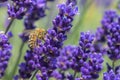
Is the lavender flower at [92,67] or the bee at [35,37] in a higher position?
the bee at [35,37]

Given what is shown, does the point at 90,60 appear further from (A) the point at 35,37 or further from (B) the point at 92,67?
(A) the point at 35,37

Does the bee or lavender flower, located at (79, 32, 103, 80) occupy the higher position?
the bee

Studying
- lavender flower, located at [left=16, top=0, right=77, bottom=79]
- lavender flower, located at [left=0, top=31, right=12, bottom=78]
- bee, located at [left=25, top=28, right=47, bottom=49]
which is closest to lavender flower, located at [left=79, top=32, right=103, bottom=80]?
lavender flower, located at [left=16, top=0, right=77, bottom=79]

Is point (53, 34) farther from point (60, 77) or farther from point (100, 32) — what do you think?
point (100, 32)

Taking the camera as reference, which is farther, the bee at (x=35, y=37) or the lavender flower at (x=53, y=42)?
the bee at (x=35, y=37)

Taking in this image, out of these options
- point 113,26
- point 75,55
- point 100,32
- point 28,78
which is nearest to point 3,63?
point 28,78

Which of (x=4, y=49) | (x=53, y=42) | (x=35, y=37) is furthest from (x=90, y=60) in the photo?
(x=4, y=49)

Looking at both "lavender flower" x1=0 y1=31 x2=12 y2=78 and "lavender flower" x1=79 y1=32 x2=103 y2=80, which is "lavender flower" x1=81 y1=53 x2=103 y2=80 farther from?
"lavender flower" x1=0 y1=31 x2=12 y2=78

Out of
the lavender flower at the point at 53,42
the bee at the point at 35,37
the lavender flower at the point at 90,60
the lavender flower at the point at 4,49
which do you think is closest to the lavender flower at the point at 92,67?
the lavender flower at the point at 90,60

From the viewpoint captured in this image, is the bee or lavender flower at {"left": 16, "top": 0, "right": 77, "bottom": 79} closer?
lavender flower at {"left": 16, "top": 0, "right": 77, "bottom": 79}

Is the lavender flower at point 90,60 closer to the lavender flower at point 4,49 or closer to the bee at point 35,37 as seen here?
the bee at point 35,37

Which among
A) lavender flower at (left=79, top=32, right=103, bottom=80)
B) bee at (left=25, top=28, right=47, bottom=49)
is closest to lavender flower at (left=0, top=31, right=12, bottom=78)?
bee at (left=25, top=28, right=47, bottom=49)
